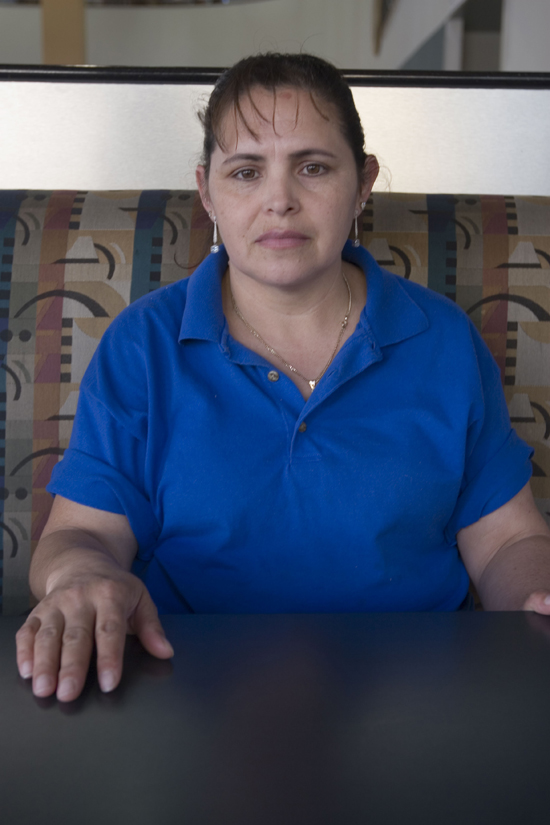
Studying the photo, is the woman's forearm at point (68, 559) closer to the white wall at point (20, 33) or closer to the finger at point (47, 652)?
the finger at point (47, 652)

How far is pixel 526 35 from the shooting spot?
118 inches

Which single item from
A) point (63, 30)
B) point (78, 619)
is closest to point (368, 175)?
point (78, 619)

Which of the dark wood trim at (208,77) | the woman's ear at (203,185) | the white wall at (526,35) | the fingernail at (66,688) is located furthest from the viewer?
the white wall at (526,35)

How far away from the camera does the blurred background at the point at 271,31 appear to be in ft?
14.8

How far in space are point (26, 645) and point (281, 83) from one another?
0.75 metres

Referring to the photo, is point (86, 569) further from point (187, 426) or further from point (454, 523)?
point (454, 523)

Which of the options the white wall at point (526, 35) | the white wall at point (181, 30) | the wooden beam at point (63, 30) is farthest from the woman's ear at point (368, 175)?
the white wall at point (181, 30)

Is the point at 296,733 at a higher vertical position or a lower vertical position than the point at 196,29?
lower

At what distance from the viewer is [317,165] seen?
102 cm

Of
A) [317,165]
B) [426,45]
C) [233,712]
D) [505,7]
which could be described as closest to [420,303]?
[317,165]

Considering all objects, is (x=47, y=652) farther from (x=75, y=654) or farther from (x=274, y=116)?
(x=274, y=116)

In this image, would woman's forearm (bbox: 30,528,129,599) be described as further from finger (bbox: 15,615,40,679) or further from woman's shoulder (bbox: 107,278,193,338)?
woman's shoulder (bbox: 107,278,193,338)

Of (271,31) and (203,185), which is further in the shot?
(271,31)

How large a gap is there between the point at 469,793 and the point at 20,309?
3.33 feet
